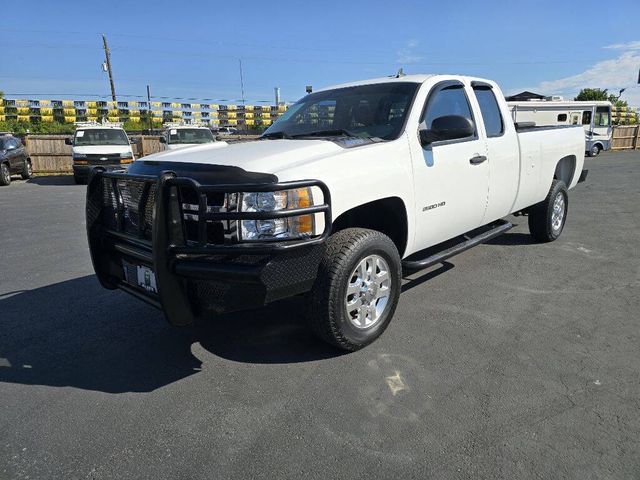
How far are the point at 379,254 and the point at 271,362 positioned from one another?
1082 mm

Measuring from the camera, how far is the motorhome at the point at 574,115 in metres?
22.8

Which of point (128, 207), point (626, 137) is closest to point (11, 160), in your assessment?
point (128, 207)

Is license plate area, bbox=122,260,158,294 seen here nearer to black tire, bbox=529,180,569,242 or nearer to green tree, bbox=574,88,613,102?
black tire, bbox=529,180,569,242

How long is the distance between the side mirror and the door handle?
22.3 inches

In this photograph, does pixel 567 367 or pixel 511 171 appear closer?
pixel 567 367

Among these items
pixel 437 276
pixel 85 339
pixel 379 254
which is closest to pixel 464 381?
pixel 379 254

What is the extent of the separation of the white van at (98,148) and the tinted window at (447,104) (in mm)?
12505

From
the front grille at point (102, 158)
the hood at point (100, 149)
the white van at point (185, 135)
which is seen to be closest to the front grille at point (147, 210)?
the front grille at point (102, 158)

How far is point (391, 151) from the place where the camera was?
3.51m

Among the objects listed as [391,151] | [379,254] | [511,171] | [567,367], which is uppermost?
[391,151]

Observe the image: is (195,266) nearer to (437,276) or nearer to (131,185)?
(131,185)

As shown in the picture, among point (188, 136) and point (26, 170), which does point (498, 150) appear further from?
point (26, 170)

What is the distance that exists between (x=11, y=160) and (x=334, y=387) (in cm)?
1662

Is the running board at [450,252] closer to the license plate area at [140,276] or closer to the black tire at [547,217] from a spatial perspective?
the black tire at [547,217]
